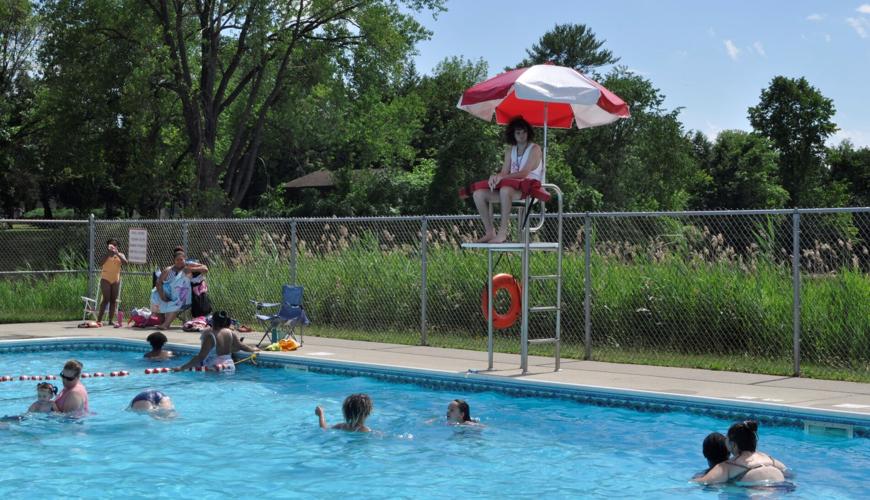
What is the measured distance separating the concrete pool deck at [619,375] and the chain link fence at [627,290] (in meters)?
0.50

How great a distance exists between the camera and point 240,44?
34156mm

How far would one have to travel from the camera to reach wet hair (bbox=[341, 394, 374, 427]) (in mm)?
8102

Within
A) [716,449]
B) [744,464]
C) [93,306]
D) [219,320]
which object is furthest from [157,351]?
[744,464]

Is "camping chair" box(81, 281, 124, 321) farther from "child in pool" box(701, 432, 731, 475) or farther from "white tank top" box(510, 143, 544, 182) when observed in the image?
"child in pool" box(701, 432, 731, 475)

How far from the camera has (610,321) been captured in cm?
1278

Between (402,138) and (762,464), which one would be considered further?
(402,138)

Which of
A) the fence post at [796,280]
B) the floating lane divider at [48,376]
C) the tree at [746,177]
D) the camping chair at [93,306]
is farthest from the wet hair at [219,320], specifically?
the tree at [746,177]

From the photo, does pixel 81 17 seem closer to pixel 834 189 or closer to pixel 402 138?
pixel 402 138

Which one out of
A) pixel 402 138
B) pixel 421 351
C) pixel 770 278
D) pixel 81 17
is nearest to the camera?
pixel 770 278

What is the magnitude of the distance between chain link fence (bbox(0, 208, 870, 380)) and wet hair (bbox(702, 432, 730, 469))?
139 inches

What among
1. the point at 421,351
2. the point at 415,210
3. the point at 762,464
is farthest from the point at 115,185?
the point at 762,464

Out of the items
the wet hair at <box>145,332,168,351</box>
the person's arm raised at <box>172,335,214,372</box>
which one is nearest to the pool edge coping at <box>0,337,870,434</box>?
the person's arm raised at <box>172,335,214,372</box>

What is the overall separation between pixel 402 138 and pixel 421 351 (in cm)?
2848

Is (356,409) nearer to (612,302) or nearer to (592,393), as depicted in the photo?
(592,393)
